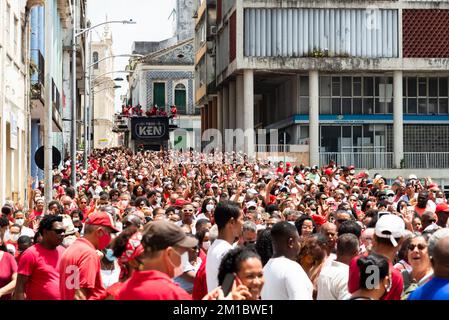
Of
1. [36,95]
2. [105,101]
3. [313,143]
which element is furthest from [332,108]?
[105,101]

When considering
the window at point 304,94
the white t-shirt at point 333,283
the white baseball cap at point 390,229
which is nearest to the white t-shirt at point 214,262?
the white t-shirt at point 333,283

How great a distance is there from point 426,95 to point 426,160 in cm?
435

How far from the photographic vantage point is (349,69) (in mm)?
54688

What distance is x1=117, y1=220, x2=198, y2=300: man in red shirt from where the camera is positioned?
6137 millimetres

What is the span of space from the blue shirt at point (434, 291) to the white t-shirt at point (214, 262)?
238cm

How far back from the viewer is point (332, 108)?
5759cm

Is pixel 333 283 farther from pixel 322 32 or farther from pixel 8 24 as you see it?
pixel 322 32

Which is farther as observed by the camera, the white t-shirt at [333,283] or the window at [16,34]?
the window at [16,34]

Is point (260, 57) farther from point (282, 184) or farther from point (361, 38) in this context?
point (282, 184)

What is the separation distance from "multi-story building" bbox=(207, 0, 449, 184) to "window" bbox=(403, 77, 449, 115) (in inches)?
20.1

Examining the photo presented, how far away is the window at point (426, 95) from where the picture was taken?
5825 cm

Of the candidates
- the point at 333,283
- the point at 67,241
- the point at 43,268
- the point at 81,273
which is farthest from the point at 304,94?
the point at 81,273

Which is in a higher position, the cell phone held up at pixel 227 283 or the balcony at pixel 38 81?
the balcony at pixel 38 81

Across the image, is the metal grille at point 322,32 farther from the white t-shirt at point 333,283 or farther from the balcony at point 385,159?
the white t-shirt at point 333,283
